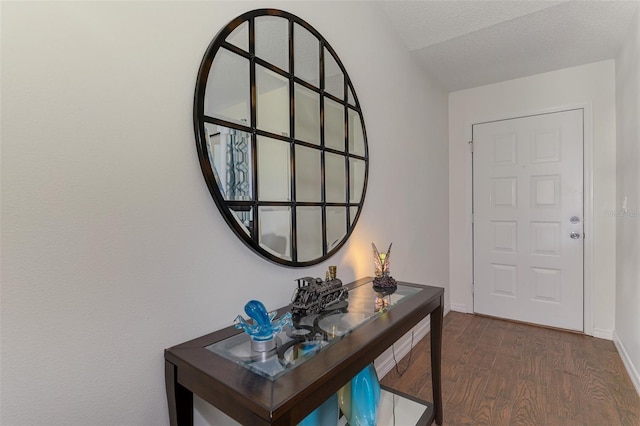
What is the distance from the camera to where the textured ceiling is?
1938 millimetres

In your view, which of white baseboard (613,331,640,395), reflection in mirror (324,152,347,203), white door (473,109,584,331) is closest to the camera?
reflection in mirror (324,152,347,203)

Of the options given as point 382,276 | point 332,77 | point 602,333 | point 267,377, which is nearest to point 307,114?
point 332,77

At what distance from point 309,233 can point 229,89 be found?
0.68 meters

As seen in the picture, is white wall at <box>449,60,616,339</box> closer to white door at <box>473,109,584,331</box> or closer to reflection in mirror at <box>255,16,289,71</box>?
white door at <box>473,109,584,331</box>

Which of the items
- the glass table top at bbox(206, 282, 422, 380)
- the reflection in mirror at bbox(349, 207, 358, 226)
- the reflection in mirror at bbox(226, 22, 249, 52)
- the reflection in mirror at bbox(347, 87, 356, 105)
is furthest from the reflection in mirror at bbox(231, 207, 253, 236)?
the reflection in mirror at bbox(347, 87, 356, 105)

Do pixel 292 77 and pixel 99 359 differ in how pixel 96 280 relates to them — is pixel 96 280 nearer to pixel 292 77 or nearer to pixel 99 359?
pixel 99 359

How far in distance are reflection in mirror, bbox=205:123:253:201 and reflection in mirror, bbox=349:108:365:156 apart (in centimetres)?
74

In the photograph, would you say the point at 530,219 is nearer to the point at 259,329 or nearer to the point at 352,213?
the point at 352,213

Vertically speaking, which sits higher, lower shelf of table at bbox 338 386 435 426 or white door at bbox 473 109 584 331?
white door at bbox 473 109 584 331

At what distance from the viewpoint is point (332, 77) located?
62.3 inches

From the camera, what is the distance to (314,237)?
1.44m

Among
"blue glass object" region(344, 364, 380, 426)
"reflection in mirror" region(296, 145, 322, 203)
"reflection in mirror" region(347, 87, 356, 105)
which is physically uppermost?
"reflection in mirror" region(347, 87, 356, 105)

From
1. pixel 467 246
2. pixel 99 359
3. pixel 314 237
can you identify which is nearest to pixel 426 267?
pixel 467 246

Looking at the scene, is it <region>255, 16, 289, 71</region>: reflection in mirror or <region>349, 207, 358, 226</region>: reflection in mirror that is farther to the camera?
<region>349, 207, 358, 226</region>: reflection in mirror
